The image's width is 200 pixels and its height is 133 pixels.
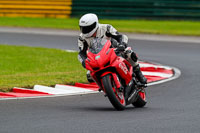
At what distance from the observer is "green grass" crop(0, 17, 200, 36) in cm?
2456

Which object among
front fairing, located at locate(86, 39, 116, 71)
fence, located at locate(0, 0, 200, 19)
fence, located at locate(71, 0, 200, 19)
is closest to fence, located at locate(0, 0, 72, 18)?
fence, located at locate(0, 0, 200, 19)

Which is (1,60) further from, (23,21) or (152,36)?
(23,21)

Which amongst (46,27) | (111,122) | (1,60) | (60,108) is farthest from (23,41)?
(111,122)

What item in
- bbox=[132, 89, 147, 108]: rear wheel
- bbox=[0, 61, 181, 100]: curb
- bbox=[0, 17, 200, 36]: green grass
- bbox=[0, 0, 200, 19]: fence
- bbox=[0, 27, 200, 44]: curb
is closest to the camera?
bbox=[132, 89, 147, 108]: rear wheel

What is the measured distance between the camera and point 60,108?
29.2ft

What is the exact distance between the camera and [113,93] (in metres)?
8.33

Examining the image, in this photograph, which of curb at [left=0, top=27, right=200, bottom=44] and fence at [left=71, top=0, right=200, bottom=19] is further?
fence at [left=71, top=0, right=200, bottom=19]

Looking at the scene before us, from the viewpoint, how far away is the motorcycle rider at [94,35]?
8.67 m

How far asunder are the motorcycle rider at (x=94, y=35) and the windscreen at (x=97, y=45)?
0.14 meters

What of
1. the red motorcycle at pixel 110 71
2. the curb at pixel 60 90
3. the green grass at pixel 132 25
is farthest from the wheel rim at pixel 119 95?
the green grass at pixel 132 25

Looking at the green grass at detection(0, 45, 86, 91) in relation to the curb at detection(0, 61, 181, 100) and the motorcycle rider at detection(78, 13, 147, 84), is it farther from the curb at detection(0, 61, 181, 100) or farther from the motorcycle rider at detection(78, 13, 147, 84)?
the motorcycle rider at detection(78, 13, 147, 84)

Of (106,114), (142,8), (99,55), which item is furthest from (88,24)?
(142,8)

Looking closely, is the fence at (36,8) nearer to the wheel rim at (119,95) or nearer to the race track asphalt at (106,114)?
the race track asphalt at (106,114)

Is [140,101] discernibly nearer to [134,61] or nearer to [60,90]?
[134,61]
